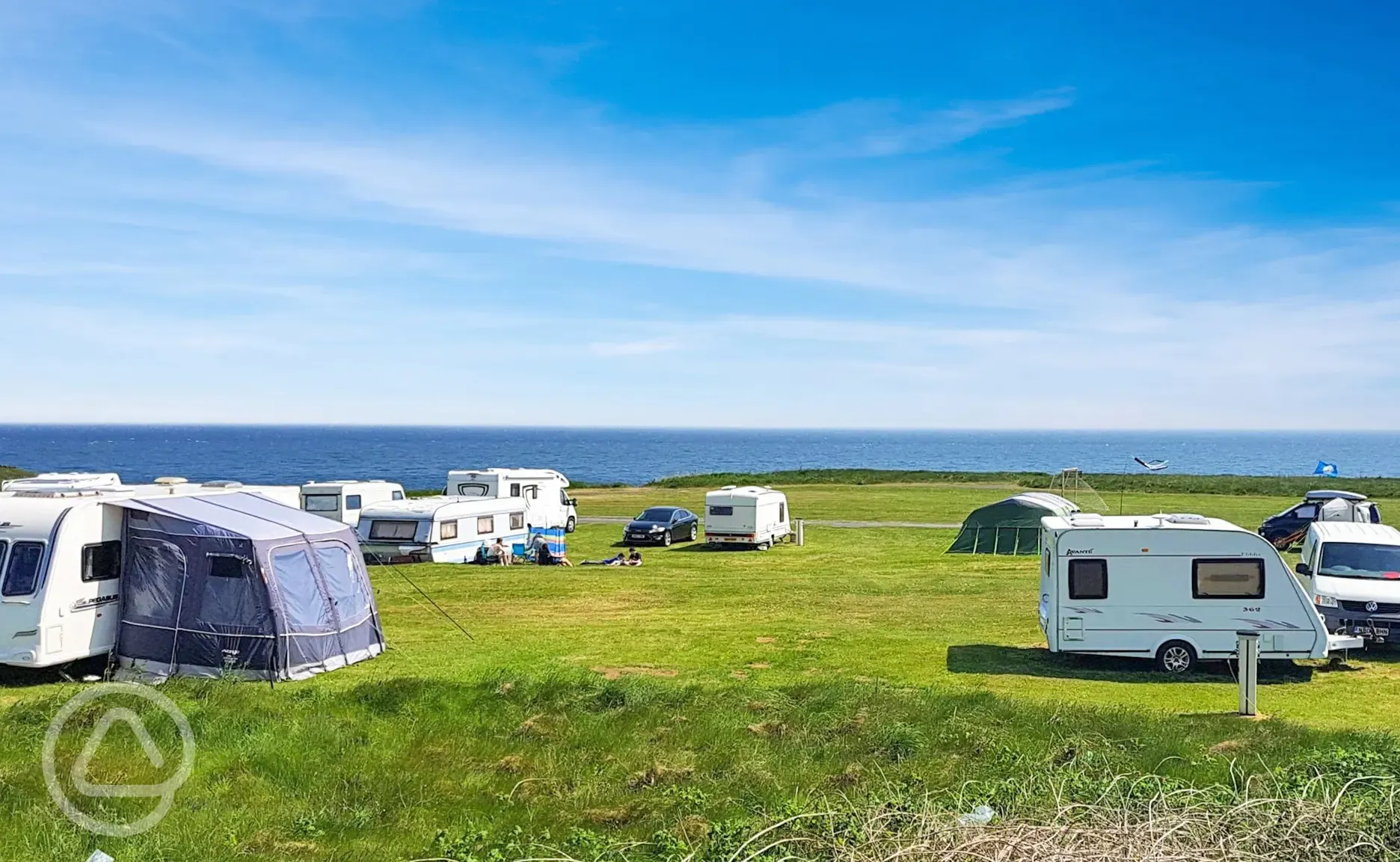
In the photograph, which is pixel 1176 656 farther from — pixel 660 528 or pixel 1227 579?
pixel 660 528

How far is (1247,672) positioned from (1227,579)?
2.99 m

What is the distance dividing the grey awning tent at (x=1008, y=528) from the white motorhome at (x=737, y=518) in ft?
21.1

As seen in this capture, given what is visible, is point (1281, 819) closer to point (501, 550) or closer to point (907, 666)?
point (907, 666)

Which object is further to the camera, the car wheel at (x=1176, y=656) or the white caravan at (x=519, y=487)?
the white caravan at (x=519, y=487)

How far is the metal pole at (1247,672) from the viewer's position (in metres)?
13.6

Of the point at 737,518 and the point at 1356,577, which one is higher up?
the point at 1356,577

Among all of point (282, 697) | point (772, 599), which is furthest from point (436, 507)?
point (282, 697)

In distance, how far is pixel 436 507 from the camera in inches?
1227

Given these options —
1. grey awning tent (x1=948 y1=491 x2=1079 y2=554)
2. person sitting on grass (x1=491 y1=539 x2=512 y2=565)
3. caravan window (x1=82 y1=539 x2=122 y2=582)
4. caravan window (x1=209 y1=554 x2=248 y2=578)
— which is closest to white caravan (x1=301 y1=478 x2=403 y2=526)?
person sitting on grass (x1=491 y1=539 x2=512 y2=565)

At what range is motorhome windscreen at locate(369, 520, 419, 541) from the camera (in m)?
30.8

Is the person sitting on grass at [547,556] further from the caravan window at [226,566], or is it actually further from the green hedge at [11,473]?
the green hedge at [11,473]

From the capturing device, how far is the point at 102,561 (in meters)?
15.6

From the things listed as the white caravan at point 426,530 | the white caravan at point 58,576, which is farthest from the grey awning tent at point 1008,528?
the white caravan at point 58,576

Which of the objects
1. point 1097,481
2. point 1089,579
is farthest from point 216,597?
point 1097,481
